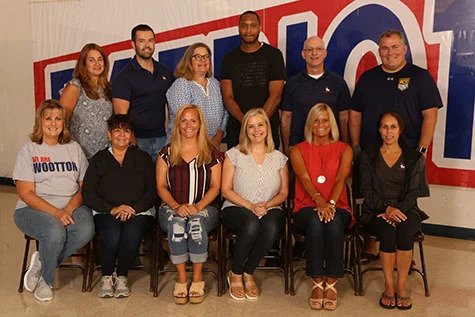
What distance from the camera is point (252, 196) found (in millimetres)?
3617

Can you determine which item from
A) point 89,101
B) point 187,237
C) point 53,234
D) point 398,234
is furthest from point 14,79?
point 398,234

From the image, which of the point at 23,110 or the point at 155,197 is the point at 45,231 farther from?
the point at 23,110

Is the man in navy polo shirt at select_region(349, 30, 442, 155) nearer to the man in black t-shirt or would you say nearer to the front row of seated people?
the front row of seated people

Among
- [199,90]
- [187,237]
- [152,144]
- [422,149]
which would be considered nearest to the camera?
[187,237]

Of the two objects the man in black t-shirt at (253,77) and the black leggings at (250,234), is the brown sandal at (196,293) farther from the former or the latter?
the man in black t-shirt at (253,77)

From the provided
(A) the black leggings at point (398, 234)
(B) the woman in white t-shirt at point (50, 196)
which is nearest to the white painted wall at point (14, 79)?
(B) the woman in white t-shirt at point (50, 196)

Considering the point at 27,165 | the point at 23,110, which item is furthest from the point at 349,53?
the point at 23,110

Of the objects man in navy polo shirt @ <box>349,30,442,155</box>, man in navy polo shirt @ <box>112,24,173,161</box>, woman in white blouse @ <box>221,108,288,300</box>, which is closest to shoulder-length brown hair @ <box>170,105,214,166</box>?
woman in white blouse @ <box>221,108,288,300</box>

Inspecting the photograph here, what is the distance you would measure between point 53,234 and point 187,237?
79 cm

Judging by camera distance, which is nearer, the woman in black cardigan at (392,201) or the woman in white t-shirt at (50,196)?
the woman in black cardigan at (392,201)

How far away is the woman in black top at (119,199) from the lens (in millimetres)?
3500

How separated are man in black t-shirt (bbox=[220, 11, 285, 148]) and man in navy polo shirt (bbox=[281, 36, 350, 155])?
126 mm

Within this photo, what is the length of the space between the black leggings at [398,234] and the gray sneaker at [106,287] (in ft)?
5.35

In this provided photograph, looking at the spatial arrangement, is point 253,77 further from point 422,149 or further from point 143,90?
point 422,149
